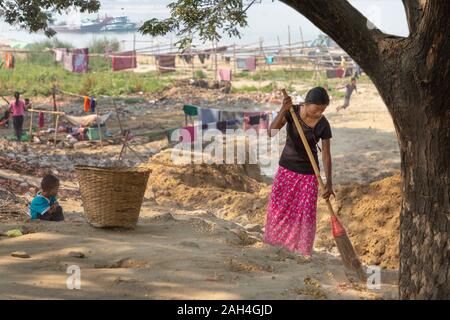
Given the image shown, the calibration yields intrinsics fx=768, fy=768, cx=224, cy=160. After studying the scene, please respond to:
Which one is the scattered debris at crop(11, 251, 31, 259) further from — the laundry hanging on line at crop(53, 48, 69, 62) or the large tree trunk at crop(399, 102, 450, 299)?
the laundry hanging on line at crop(53, 48, 69, 62)

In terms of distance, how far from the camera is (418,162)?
14.7 feet

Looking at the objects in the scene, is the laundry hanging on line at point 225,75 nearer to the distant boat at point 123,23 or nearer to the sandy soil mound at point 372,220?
the distant boat at point 123,23

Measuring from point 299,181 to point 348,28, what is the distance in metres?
1.94

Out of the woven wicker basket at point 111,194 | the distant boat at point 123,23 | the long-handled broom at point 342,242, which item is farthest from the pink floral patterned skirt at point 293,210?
the distant boat at point 123,23

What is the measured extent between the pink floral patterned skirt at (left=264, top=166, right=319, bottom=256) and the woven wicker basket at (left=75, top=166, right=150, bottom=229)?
1187 millimetres

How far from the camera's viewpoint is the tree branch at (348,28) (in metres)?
4.48

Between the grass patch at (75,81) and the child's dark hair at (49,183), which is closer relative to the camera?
the child's dark hair at (49,183)

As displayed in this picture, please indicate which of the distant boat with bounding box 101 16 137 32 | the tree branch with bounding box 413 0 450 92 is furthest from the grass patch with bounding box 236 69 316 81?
the tree branch with bounding box 413 0 450 92

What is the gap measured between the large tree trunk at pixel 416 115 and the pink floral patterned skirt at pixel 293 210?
1.65 m

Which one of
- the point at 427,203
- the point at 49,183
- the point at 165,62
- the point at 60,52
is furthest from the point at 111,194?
the point at 165,62

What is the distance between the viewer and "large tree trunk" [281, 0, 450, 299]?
4.31 m

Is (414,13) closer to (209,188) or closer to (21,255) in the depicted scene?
(21,255)
